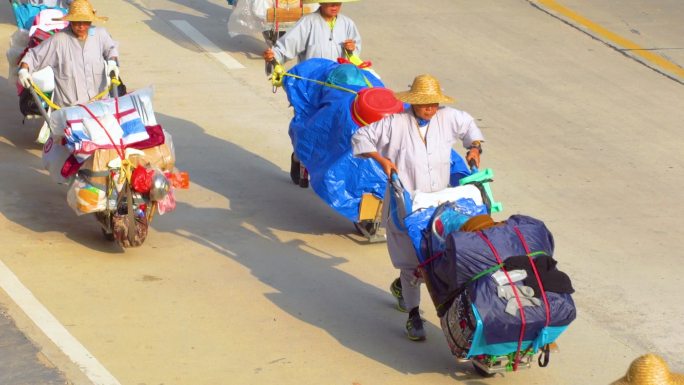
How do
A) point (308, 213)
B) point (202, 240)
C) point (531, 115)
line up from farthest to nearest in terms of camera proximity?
point (531, 115) → point (308, 213) → point (202, 240)

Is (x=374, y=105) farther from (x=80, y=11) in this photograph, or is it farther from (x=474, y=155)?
(x=80, y=11)

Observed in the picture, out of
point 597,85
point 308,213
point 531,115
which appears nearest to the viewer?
point 308,213

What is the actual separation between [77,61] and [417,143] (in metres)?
3.88

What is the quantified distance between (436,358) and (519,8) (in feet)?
36.0

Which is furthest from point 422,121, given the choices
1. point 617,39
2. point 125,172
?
point 617,39

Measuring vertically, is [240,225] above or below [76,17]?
below

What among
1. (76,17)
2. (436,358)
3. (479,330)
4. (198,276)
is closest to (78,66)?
(76,17)

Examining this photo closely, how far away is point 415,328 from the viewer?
874 cm

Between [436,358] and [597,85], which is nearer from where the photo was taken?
→ [436,358]

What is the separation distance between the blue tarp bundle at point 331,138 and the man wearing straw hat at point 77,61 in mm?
1659

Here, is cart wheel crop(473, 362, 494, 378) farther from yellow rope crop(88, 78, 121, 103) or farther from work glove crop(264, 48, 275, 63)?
yellow rope crop(88, 78, 121, 103)

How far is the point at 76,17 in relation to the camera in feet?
36.9

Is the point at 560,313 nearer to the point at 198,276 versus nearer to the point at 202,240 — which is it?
the point at 198,276

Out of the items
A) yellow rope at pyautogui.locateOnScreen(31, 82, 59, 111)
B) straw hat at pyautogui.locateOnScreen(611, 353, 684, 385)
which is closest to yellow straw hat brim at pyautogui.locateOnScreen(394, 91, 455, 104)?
yellow rope at pyautogui.locateOnScreen(31, 82, 59, 111)
